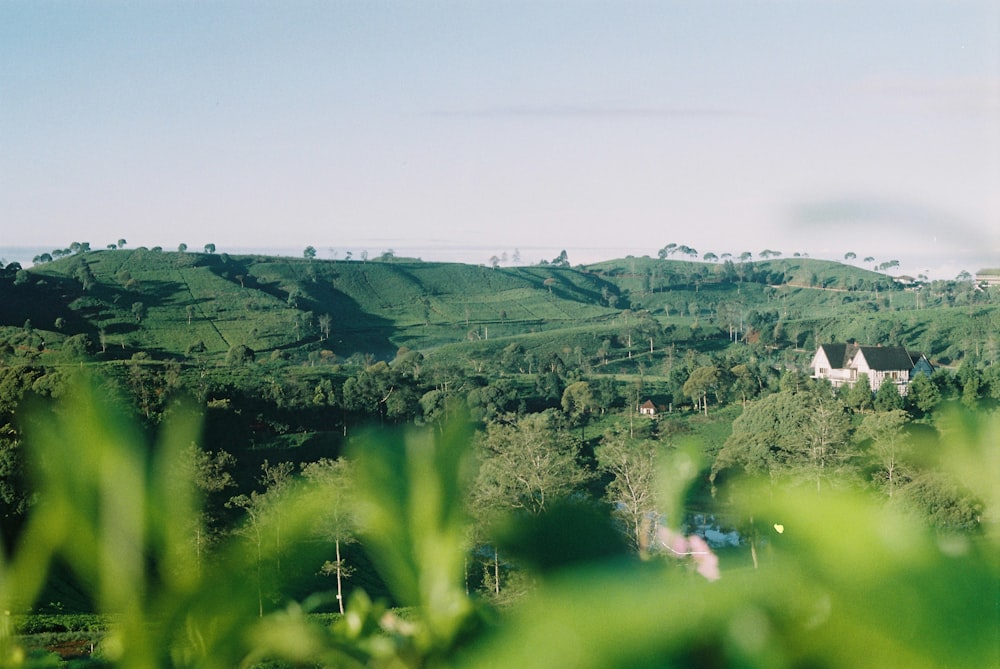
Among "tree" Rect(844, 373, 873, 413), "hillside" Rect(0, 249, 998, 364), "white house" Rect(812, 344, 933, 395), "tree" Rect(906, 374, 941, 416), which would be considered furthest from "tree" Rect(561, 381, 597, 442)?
"hillside" Rect(0, 249, 998, 364)

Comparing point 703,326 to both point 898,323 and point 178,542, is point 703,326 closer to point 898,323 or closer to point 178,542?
point 898,323

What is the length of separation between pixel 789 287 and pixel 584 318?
1260 inches

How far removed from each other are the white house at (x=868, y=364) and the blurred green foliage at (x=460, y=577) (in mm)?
56177

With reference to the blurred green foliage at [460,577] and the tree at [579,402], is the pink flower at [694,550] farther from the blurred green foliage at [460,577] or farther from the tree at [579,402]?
the tree at [579,402]

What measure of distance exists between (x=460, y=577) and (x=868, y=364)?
59683 millimetres

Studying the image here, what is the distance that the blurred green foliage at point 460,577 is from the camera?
49 cm

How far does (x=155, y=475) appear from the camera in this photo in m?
0.71

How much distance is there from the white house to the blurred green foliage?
56177mm

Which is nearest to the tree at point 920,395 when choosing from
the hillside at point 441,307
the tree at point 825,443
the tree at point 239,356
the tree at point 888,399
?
the tree at point 888,399

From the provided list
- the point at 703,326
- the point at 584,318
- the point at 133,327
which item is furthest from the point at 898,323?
the point at 133,327

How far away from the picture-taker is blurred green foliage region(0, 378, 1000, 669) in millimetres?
489

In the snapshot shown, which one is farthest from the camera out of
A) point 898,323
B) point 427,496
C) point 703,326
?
point 703,326

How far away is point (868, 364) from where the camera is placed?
5572 centimetres

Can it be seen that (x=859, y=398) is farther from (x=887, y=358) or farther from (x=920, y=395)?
(x=887, y=358)
